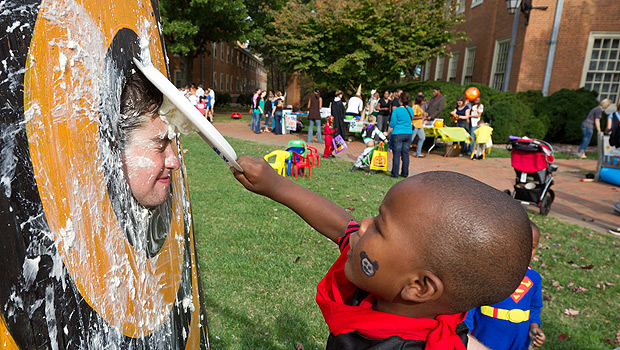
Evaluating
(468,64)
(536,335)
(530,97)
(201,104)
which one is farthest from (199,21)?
(536,335)

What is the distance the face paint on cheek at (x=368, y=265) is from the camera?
1.06m

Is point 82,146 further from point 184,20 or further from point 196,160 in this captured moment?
point 184,20

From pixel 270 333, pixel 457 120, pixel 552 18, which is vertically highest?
pixel 552 18

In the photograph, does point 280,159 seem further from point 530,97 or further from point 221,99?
point 221,99

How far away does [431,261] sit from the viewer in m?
0.98

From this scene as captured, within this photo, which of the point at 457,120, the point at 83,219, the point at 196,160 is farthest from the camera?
the point at 457,120

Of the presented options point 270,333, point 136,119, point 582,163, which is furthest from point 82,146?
point 582,163

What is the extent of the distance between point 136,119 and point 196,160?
893 centimetres

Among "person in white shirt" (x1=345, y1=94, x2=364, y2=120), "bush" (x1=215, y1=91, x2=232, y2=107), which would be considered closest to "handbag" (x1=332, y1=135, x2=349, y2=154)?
"person in white shirt" (x1=345, y1=94, x2=364, y2=120)

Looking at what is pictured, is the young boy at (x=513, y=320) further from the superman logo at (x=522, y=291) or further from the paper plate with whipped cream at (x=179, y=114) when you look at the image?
the paper plate with whipped cream at (x=179, y=114)

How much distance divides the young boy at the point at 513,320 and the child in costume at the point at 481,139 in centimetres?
1071

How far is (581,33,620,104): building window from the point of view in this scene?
16.6 m

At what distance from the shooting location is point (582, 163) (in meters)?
12.2

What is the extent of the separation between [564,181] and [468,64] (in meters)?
14.1
